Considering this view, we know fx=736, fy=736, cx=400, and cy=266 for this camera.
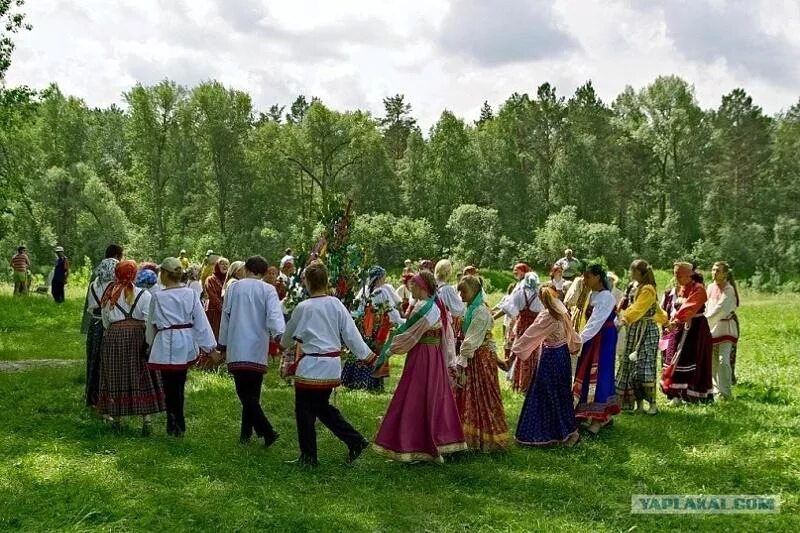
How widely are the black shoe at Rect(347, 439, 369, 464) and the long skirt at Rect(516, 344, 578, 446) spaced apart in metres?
1.77

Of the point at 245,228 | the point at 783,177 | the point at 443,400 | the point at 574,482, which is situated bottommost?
the point at 574,482

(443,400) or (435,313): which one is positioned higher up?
(435,313)

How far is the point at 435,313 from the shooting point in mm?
6719

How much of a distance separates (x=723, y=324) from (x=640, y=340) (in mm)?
1853

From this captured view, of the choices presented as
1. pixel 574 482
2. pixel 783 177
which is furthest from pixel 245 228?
pixel 574 482


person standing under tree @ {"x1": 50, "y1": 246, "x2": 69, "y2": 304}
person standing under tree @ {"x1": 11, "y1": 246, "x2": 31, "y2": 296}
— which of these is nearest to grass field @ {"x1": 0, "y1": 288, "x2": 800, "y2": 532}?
person standing under tree @ {"x1": 50, "y1": 246, "x2": 69, "y2": 304}

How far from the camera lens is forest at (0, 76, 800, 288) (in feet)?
142

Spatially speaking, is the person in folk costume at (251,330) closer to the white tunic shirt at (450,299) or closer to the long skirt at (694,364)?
the white tunic shirt at (450,299)

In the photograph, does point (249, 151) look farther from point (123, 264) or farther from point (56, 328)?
point (123, 264)

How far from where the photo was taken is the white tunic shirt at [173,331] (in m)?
7.05

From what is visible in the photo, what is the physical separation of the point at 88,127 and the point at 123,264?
43120 millimetres

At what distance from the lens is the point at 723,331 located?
973 centimetres

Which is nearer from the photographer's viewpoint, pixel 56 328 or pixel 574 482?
pixel 574 482

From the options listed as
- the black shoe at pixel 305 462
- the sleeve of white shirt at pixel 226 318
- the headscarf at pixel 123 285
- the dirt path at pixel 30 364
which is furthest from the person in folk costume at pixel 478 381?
the dirt path at pixel 30 364
